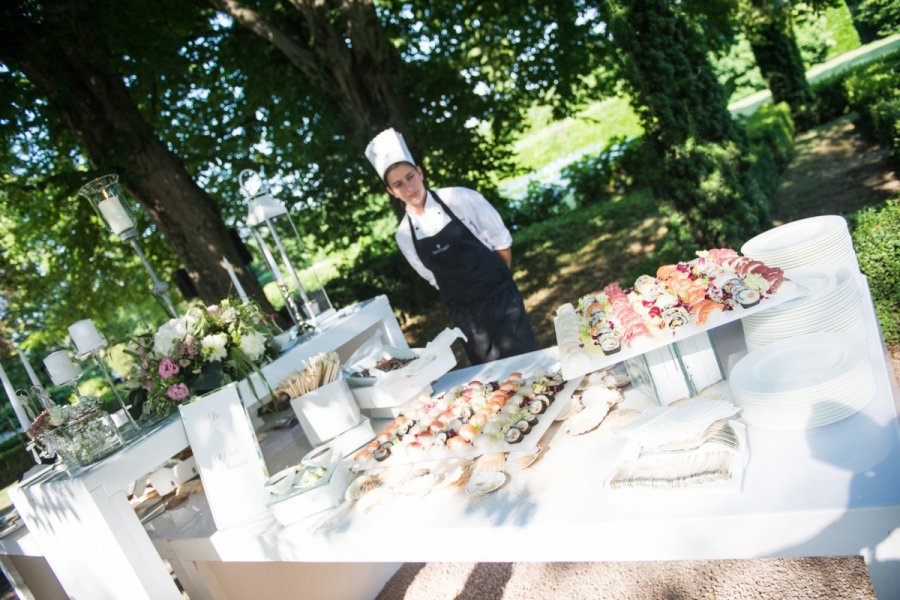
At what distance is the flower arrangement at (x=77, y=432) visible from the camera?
2.06m

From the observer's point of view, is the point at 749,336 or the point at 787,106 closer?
the point at 749,336

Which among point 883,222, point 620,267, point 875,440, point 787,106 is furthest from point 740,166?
point 787,106

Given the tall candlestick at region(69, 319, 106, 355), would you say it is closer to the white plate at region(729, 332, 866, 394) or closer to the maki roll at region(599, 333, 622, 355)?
the maki roll at region(599, 333, 622, 355)

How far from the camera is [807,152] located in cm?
1063

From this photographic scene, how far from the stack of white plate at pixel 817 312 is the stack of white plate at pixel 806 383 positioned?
10 centimetres

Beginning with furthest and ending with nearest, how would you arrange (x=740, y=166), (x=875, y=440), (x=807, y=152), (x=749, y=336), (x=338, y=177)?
(x=807, y=152) → (x=338, y=177) → (x=740, y=166) → (x=749, y=336) → (x=875, y=440)

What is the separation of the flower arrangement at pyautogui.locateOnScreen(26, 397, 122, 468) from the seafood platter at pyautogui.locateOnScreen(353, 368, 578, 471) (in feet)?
2.80

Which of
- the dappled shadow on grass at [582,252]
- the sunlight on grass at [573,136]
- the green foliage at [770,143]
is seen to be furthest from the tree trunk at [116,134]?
the sunlight on grass at [573,136]

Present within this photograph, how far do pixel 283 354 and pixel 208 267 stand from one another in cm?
273

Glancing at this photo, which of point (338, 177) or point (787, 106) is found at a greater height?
point (338, 177)

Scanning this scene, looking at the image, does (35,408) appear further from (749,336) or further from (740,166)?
(740,166)

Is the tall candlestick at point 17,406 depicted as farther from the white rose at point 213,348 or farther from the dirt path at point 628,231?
the dirt path at point 628,231

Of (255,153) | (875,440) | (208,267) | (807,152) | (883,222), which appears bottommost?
(807,152)

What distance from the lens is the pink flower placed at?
224 cm
